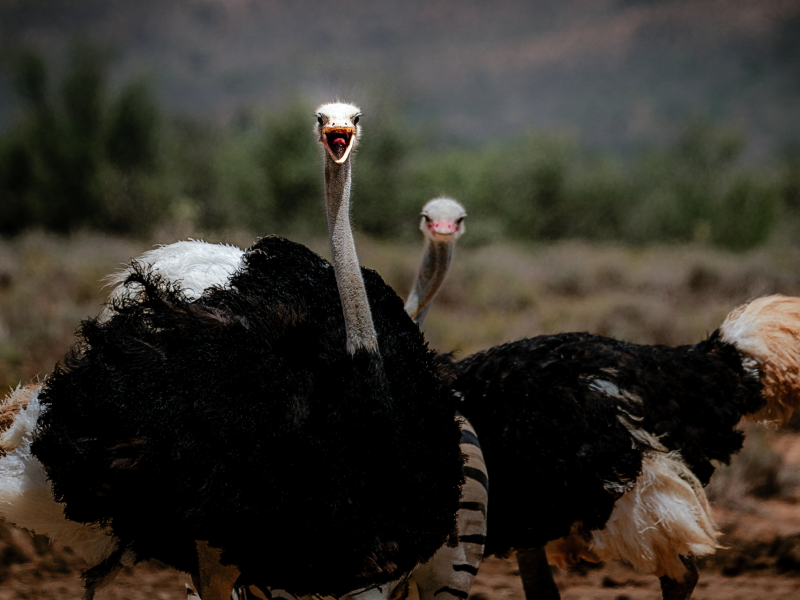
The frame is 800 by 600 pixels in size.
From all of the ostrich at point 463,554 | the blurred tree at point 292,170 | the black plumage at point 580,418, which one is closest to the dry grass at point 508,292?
the black plumage at point 580,418

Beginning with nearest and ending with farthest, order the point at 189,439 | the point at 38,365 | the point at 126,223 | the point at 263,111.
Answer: the point at 189,439 < the point at 38,365 < the point at 126,223 < the point at 263,111

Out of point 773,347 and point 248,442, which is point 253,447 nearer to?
point 248,442

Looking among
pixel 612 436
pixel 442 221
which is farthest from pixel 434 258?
pixel 612 436

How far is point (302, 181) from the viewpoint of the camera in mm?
20812

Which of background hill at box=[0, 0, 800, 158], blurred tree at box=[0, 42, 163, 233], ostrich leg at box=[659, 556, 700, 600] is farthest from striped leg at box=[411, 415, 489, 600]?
background hill at box=[0, 0, 800, 158]

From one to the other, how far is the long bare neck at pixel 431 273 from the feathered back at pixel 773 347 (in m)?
1.28

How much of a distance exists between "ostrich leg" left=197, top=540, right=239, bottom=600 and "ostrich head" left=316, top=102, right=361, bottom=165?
46.1 inches

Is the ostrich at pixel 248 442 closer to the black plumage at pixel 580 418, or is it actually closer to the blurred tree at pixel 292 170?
the black plumage at pixel 580 418

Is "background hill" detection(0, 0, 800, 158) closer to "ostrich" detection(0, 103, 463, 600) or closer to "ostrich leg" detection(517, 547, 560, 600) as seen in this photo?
"ostrich leg" detection(517, 547, 560, 600)

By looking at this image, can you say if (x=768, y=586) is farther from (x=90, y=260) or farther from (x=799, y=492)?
(x=90, y=260)

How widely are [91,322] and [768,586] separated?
3.62m

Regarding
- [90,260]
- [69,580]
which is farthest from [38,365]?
[90,260]

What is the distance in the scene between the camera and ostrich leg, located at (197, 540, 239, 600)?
224cm

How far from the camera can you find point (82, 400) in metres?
2.22
